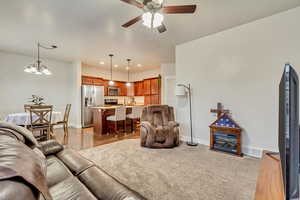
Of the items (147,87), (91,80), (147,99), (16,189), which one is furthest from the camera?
(147,99)

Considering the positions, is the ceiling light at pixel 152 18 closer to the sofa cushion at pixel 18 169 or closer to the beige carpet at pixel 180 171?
the sofa cushion at pixel 18 169

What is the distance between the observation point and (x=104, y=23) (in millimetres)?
2979

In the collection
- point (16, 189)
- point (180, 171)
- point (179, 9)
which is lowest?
point (180, 171)

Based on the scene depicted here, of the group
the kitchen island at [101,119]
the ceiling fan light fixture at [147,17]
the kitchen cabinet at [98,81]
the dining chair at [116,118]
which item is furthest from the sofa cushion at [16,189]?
the kitchen cabinet at [98,81]

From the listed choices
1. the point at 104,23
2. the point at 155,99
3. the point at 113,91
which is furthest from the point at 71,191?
the point at 113,91

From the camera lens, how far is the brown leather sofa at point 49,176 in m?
0.43

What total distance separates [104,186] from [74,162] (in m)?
0.64

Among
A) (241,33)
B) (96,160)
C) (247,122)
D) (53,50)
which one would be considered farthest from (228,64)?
(53,50)

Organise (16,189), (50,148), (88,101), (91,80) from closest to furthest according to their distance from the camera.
→ (16,189) < (50,148) < (88,101) < (91,80)

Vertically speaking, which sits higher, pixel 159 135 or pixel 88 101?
pixel 88 101

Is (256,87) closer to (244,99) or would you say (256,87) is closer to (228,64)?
(244,99)

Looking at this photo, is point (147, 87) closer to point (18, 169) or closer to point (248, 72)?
point (248, 72)

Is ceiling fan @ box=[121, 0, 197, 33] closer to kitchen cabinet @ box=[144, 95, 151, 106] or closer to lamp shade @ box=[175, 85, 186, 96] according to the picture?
lamp shade @ box=[175, 85, 186, 96]

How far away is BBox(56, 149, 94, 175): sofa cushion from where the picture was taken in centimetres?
122
